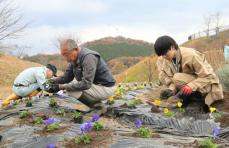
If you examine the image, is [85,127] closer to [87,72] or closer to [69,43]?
[87,72]

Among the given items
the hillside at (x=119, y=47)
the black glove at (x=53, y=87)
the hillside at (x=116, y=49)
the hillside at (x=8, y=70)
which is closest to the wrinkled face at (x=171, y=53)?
the black glove at (x=53, y=87)

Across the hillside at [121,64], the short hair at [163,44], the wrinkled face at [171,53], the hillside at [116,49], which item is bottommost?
the hillside at [121,64]

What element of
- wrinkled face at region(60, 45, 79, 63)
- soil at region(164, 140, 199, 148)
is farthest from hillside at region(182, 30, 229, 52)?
soil at region(164, 140, 199, 148)

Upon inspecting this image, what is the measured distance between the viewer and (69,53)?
4.50 metres

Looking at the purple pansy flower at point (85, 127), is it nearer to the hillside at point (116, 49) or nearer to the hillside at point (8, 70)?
the hillside at point (8, 70)

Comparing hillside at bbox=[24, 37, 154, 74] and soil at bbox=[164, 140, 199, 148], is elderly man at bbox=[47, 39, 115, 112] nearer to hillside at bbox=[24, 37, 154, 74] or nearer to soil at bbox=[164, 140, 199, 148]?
soil at bbox=[164, 140, 199, 148]

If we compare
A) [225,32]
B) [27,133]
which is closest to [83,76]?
[27,133]

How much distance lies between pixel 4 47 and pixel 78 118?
51.5 feet

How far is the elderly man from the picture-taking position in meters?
4.52

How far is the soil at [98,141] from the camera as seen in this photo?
10.5ft

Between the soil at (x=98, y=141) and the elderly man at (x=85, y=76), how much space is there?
113 centimetres

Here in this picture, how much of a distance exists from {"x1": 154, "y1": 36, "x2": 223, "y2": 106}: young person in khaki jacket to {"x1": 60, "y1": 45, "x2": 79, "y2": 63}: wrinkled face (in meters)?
0.96

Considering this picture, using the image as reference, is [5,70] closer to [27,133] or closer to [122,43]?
[27,133]

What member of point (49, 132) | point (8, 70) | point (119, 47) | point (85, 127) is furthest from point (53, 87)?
point (119, 47)
